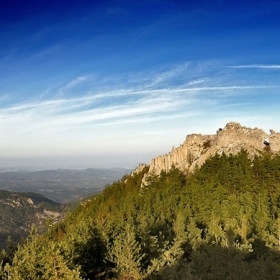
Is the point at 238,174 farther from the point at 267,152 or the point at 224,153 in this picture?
the point at 267,152

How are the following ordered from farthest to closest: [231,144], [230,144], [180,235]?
[230,144] → [231,144] → [180,235]

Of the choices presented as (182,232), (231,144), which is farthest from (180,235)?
(231,144)

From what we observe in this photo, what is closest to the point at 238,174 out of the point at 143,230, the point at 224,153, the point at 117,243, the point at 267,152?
the point at 224,153

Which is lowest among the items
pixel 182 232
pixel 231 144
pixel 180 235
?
pixel 180 235

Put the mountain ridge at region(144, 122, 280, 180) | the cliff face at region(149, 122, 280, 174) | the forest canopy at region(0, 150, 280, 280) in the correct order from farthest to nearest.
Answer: the cliff face at region(149, 122, 280, 174) → the mountain ridge at region(144, 122, 280, 180) → the forest canopy at region(0, 150, 280, 280)

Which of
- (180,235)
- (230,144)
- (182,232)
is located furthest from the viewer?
(230,144)

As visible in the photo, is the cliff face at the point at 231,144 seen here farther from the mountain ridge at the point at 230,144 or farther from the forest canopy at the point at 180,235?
the forest canopy at the point at 180,235

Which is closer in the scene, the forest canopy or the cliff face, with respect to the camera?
the forest canopy

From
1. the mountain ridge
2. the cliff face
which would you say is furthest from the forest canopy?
the cliff face

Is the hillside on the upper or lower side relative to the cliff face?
lower

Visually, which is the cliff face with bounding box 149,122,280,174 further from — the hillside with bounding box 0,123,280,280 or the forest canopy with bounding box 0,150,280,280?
the forest canopy with bounding box 0,150,280,280

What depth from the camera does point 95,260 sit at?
1543 inches

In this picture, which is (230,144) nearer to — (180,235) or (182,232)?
(182,232)

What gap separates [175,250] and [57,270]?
528 inches
